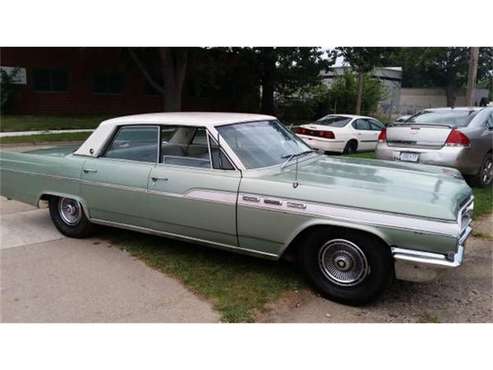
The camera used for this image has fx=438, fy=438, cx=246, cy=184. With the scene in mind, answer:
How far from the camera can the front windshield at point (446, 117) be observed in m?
7.48

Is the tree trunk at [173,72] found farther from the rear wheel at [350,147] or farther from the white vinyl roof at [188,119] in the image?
the white vinyl roof at [188,119]

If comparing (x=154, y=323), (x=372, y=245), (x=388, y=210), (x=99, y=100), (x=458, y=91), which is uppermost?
(x=458, y=91)

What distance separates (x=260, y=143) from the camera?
4391 mm

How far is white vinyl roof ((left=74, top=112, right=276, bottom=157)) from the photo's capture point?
439cm

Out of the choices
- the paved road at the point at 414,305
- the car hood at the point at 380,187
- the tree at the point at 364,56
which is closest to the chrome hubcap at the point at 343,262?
the paved road at the point at 414,305

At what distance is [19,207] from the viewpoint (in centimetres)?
649

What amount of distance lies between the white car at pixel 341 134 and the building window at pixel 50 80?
13.1 meters

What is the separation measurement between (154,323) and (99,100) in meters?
20.2

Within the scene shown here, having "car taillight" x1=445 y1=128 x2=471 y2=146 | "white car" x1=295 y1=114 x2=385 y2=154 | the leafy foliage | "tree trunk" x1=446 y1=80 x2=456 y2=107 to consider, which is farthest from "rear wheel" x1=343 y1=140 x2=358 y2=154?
"tree trunk" x1=446 y1=80 x2=456 y2=107

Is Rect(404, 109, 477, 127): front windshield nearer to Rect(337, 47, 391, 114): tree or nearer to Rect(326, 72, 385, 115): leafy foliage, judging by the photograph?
Rect(337, 47, 391, 114): tree

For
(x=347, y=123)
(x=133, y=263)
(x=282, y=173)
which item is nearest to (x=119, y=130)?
(x=133, y=263)

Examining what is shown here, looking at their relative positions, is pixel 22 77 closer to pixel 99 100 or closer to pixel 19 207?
pixel 99 100

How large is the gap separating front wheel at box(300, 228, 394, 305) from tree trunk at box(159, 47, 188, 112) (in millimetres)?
14741

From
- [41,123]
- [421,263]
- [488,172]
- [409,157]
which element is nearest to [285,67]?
[41,123]
